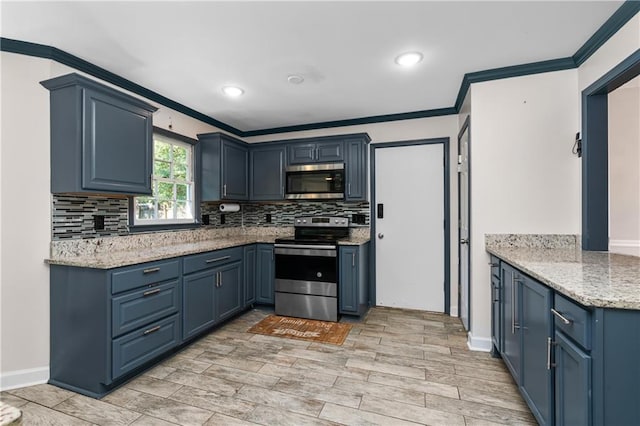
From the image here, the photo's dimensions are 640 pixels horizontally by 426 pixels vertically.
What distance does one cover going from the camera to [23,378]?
2.10 meters

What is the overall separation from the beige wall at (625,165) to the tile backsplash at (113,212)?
7.97 ft

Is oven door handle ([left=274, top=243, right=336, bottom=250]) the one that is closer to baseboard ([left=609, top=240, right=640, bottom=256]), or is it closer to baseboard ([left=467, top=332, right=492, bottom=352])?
baseboard ([left=467, top=332, right=492, bottom=352])

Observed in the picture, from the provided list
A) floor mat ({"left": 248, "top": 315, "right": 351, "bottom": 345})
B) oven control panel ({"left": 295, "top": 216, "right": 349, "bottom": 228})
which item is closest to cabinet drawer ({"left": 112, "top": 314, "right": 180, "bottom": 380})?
floor mat ({"left": 248, "top": 315, "right": 351, "bottom": 345})

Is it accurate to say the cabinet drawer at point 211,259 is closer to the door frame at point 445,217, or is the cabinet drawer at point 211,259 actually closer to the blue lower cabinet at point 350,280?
the blue lower cabinet at point 350,280

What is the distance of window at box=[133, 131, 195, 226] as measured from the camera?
312cm

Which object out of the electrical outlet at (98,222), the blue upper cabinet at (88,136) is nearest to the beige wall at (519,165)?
the blue upper cabinet at (88,136)

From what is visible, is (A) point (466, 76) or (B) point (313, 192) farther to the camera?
(B) point (313, 192)

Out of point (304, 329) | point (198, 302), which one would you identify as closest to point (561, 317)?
point (304, 329)

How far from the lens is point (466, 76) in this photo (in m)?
2.65

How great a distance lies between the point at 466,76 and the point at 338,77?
3.70 ft

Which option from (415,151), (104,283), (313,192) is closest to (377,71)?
(415,151)

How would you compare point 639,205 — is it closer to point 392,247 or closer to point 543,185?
point 543,185

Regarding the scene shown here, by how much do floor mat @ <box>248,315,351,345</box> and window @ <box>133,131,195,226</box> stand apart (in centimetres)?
152

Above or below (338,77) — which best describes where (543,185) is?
below
